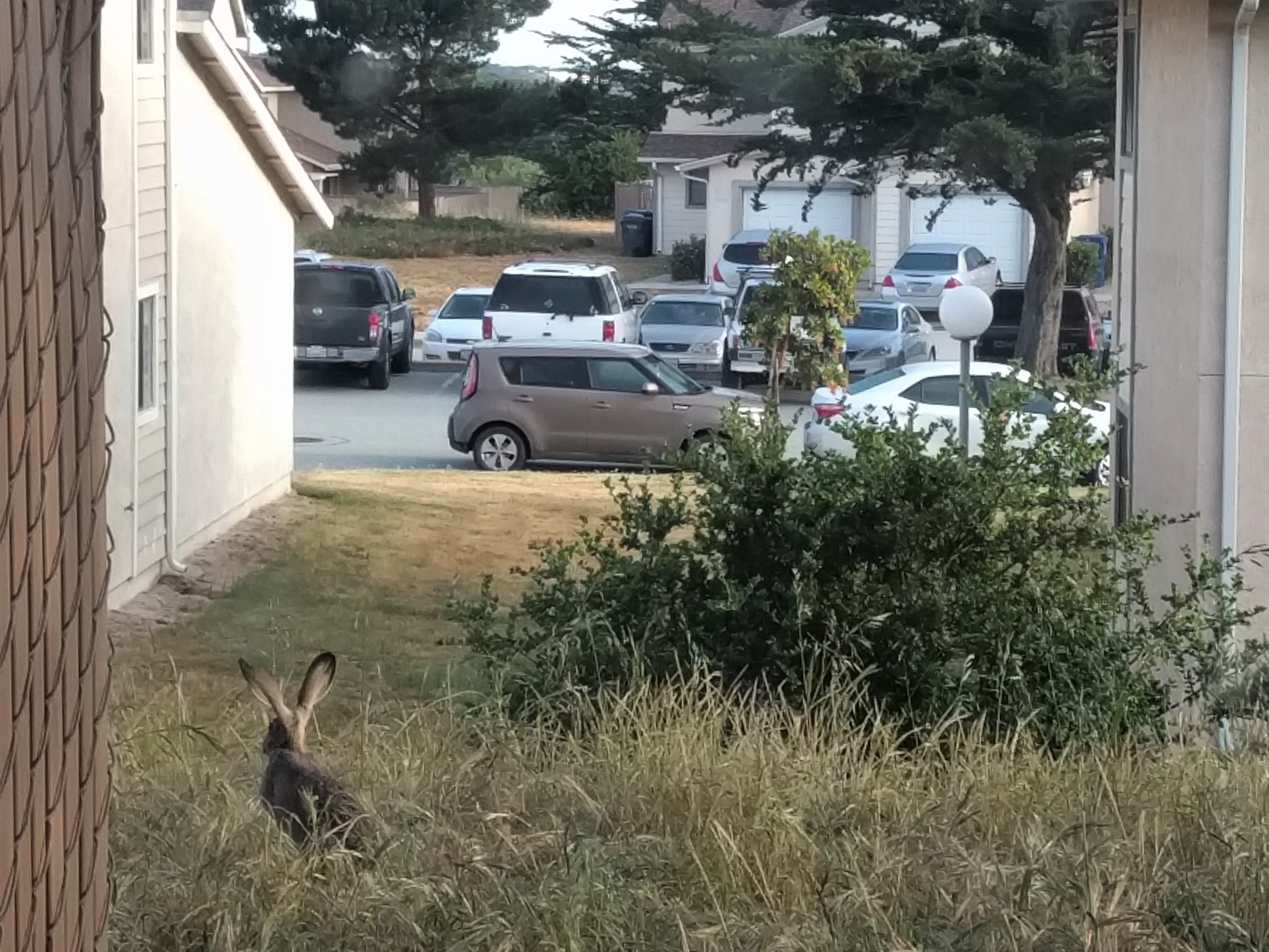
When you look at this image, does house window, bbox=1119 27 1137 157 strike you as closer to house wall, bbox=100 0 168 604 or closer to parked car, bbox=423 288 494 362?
house wall, bbox=100 0 168 604

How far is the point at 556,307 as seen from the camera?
30.6 metres

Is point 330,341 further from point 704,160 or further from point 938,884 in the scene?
point 938,884

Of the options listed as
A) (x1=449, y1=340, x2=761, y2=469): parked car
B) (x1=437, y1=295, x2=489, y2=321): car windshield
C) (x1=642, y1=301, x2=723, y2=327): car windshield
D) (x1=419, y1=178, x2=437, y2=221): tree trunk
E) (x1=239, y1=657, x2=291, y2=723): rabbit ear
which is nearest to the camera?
(x1=239, y1=657, x2=291, y2=723): rabbit ear

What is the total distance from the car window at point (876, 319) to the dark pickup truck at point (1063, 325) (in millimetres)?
1644

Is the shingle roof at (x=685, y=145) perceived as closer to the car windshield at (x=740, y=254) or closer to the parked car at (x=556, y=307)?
the car windshield at (x=740, y=254)

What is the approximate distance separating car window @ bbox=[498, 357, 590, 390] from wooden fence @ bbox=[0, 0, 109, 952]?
1858 cm

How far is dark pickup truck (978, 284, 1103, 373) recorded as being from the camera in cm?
3256

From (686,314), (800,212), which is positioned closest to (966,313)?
(686,314)

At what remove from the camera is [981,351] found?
3409 cm

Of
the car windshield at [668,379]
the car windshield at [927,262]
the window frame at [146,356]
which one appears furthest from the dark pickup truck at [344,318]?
the window frame at [146,356]

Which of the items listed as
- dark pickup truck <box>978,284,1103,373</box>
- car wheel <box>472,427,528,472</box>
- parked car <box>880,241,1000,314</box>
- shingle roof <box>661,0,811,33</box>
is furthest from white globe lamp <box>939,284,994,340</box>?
parked car <box>880,241,1000,314</box>

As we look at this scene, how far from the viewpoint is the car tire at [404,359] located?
3122 cm

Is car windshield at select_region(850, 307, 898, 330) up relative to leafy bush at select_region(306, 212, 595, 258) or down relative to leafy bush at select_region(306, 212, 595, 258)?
down

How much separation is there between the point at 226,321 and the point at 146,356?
251 cm
